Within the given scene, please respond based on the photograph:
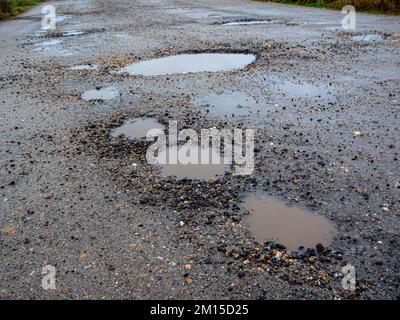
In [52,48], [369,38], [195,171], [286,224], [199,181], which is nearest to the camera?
[286,224]

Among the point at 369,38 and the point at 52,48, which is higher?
the point at 369,38

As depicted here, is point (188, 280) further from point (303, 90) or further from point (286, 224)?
point (303, 90)

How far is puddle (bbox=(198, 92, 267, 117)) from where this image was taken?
263 inches

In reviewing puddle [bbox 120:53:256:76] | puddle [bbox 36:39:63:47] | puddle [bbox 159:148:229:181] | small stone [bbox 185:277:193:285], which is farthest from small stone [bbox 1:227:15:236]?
puddle [bbox 36:39:63:47]

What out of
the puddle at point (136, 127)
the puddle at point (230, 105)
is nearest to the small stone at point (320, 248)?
the puddle at point (136, 127)

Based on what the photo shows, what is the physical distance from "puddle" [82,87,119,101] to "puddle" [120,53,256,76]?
1229mm

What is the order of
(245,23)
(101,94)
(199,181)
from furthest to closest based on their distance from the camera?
(245,23), (101,94), (199,181)

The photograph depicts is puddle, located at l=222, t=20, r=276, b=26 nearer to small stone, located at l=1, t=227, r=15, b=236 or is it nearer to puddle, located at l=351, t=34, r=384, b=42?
puddle, located at l=351, t=34, r=384, b=42

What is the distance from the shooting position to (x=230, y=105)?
7.04m

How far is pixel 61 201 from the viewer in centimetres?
459
